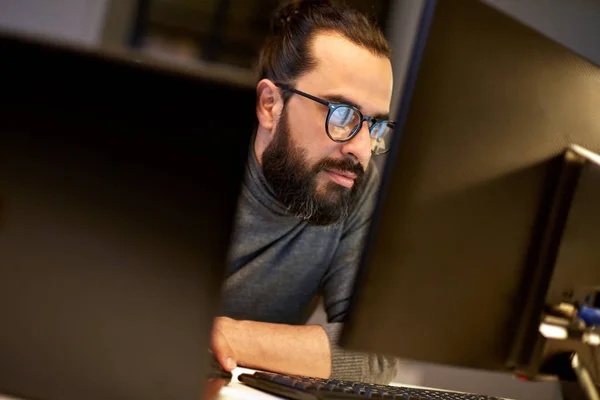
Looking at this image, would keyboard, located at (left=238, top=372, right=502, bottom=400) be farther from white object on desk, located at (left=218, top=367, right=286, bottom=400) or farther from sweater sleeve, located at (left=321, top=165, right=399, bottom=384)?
sweater sleeve, located at (left=321, top=165, right=399, bottom=384)

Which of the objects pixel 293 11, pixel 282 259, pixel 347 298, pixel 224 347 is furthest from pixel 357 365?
pixel 293 11

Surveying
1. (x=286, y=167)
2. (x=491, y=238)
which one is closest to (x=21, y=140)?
(x=491, y=238)

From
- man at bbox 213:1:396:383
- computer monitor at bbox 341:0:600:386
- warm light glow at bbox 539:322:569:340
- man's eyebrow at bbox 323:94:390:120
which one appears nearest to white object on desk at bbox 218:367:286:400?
computer monitor at bbox 341:0:600:386

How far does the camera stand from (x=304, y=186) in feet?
5.09

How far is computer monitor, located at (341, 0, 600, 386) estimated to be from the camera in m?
0.59

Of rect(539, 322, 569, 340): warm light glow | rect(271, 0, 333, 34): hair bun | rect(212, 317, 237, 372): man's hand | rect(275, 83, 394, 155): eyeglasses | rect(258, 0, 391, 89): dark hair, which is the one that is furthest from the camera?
rect(271, 0, 333, 34): hair bun

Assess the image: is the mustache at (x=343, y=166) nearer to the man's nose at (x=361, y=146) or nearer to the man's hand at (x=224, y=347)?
the man's nose at (x=361, y=146)

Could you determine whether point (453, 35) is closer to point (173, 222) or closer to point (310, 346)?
point (173, 222)

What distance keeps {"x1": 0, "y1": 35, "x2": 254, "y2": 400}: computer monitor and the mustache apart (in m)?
0.97

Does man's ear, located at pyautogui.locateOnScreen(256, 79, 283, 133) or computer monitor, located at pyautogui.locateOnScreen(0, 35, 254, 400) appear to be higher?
man's ear, located at pyautogui.locateOnScreen(256, 79, 283, 133)

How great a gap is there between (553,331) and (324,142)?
0.88 meters

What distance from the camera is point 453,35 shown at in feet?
1.93

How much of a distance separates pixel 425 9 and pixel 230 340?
665mm

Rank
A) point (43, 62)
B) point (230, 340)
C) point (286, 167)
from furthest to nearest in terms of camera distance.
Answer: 1. point (286, 167)
2. point (230, 340)
3. point (43, 62)
